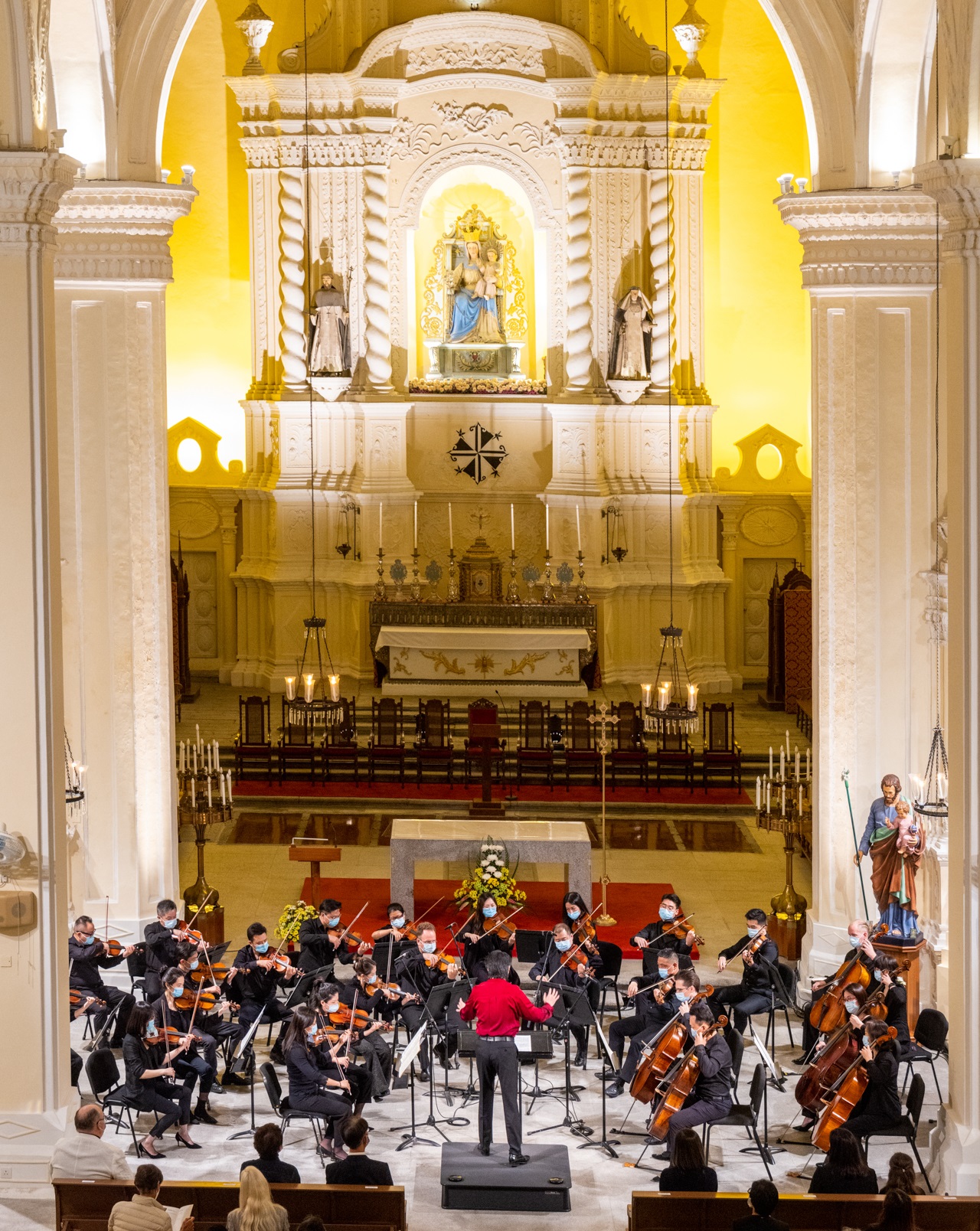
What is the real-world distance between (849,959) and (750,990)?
3.81 feet

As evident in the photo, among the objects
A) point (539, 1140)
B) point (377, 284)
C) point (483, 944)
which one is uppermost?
point (377, 284)

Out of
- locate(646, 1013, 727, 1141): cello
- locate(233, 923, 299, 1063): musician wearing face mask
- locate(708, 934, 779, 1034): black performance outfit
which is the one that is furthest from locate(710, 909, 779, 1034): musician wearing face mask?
locate(233, 923, 299, 1063): musician wearing face mask

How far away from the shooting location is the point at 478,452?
91.5ft

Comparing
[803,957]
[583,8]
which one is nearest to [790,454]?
[583,8]

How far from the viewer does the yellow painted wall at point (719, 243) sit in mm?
28500

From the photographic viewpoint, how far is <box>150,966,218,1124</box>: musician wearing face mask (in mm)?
12078

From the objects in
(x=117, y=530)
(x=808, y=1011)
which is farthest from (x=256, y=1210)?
(x=117, y=530)

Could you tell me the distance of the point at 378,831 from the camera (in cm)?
2053

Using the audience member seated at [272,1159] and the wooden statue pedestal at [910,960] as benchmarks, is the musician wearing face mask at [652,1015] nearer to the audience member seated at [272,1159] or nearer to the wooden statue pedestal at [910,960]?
the wooden statue pedestal at [910,960]

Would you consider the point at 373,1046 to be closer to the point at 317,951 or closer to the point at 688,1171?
the point at 317,951

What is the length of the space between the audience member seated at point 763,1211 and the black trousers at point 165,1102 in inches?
179

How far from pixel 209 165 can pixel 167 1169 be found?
20.4 meters

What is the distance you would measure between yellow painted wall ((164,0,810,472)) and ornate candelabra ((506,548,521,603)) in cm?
410

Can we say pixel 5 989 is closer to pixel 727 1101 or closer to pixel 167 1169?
pixel 167 1169
